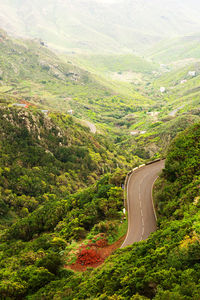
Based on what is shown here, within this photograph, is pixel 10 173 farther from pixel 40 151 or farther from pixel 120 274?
pixel 120 274

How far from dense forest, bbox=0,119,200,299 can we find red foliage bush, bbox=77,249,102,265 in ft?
4.28

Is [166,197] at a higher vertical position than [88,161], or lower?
higher

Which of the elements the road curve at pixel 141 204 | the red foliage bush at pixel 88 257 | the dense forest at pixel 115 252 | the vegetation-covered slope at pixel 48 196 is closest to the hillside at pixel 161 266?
the dense forest at pixel 115 252

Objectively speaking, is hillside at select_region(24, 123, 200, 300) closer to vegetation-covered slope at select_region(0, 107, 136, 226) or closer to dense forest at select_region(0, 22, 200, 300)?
dense forest at select_region(0, 22, 200, 300)

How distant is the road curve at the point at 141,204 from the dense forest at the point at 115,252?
1.85 m

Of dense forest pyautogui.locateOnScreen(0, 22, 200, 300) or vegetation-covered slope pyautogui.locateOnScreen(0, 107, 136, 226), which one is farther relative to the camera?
vegetation-covered slope pyautogui.locateOnScreen(0, 107, 136, 226)

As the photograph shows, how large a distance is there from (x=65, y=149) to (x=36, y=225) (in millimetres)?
46034

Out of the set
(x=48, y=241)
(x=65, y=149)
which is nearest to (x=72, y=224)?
(x=48, y=241)

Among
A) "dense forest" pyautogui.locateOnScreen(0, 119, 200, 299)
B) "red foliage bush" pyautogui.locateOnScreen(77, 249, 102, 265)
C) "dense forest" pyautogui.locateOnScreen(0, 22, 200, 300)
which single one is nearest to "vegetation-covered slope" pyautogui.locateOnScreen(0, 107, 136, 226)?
"dense forest" pyautogui.locateOnScreen(0, 22, 200, 300)

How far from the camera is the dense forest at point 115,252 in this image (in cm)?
2042

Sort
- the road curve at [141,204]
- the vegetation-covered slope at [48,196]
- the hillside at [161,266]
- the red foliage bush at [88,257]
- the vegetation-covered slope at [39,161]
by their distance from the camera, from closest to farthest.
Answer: the hillside at [161,266]
the red foliage bush at [88,257]
the vegetation-covered slope at [48,196]
the road curve at [141,204]
the vegetation-covered slope at [39,161]

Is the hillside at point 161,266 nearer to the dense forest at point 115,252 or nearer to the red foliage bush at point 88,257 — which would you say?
the dense forest at point 115,252

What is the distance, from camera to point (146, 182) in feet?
161

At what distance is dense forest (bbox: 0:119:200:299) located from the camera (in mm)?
20422
